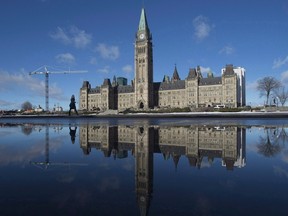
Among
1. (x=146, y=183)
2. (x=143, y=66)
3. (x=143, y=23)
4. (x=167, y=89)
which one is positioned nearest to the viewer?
(x=146, y=183)

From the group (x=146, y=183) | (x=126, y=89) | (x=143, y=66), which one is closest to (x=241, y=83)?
(x=143, y=66)

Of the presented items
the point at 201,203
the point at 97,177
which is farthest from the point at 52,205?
the point at 201,203

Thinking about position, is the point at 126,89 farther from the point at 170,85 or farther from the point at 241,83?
the point at 241,83

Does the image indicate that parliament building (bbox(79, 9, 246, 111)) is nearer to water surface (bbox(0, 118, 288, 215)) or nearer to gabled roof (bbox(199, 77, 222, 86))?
gabled roof (bbox(199, 77, 222, 86))

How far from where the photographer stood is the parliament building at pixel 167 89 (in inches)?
5458

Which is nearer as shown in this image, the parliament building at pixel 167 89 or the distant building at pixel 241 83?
the parliament building at pixel 167 89

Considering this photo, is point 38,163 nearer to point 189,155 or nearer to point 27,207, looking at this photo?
point 27,207

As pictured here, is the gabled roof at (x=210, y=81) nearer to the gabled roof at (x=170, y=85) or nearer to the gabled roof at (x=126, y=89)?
the gabled roof at (x=170, y=85)

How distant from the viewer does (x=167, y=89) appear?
159375mm

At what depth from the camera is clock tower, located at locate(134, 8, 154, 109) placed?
15288 centimetres

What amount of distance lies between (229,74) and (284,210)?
139745 mm

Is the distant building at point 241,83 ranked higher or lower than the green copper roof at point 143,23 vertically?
lower

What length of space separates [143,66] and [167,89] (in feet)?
63.3

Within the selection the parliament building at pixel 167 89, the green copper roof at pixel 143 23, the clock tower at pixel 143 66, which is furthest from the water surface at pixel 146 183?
the green copper roof at pixel 143 23
